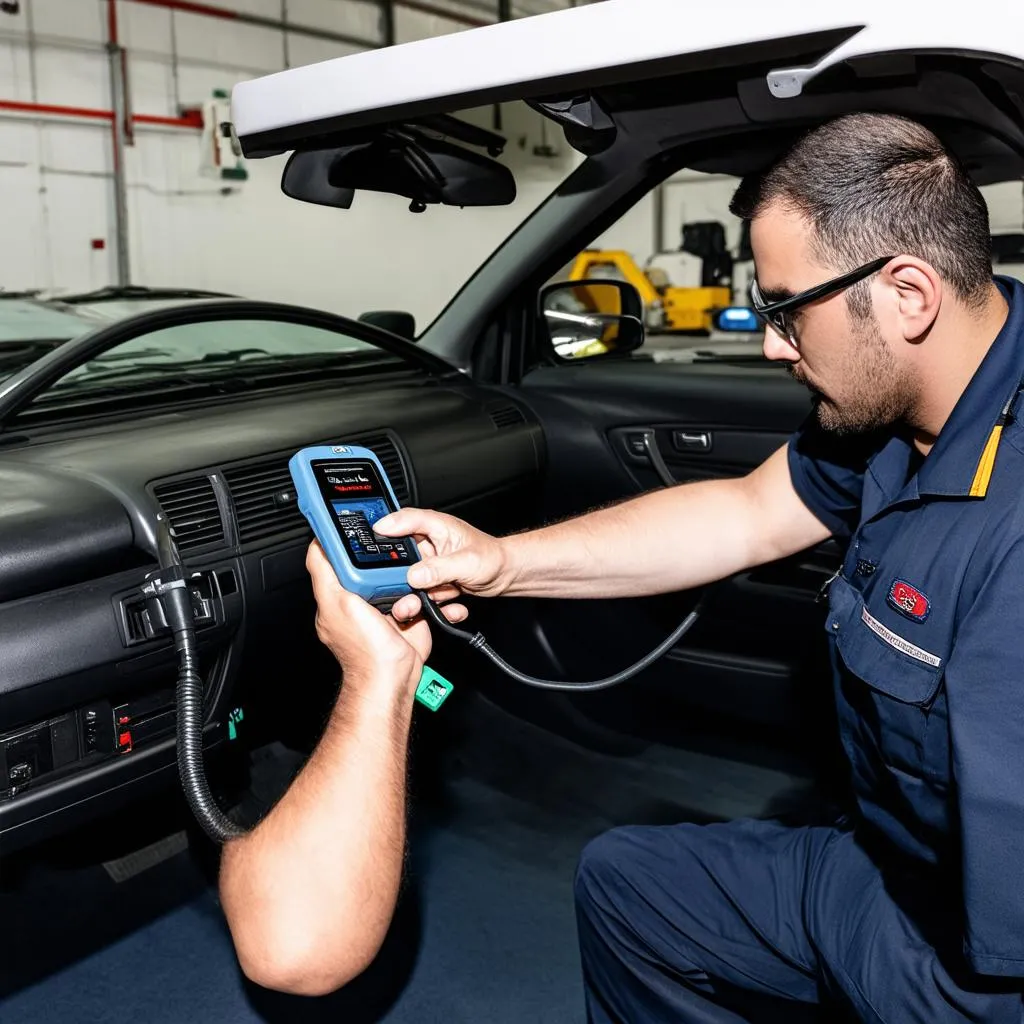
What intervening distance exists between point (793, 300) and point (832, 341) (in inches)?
2.7

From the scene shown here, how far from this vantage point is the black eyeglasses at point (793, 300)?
1224 mm

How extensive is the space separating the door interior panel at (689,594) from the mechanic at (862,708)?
0.79 metres

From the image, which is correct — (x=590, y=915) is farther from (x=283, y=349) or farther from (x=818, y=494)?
(x=283, y=349)

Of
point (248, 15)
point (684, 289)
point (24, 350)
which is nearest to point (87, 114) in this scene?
point (248, 15)

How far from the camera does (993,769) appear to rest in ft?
3.36

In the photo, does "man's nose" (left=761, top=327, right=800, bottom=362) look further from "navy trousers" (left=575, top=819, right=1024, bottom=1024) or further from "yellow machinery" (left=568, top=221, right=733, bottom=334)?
"yellow machinery" (left=568, top=221, right=733, bottom=334)

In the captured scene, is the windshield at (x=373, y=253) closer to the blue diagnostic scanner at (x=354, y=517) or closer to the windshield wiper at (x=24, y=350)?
the windshield wiper at (x=24, y=350)

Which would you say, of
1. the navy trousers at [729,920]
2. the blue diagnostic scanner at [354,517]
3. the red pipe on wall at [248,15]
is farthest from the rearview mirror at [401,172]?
the red pipe on wall at [248,15]

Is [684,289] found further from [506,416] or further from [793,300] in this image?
[793,300]

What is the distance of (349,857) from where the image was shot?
1.12m

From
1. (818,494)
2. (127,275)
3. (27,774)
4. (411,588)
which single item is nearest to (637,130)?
(818,494)

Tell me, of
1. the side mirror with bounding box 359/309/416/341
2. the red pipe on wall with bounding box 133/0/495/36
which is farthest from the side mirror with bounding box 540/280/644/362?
the red pipe on wall with bounding box 133/0/495/36

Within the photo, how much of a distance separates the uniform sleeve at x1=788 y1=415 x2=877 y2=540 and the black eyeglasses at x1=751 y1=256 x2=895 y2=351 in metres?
0.28

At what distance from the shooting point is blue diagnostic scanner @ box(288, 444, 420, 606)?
129 centimetres
